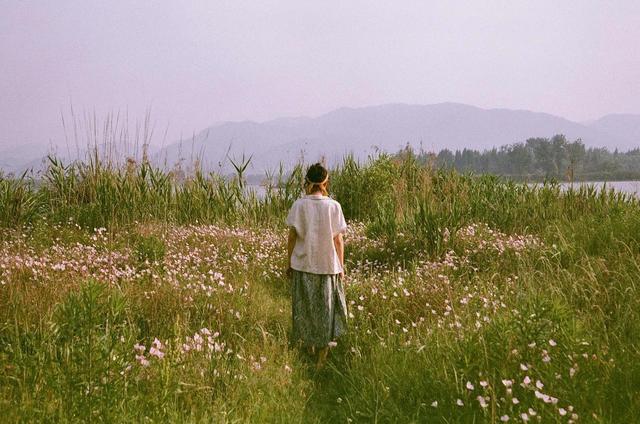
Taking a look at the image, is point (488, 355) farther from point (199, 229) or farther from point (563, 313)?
point (199, 229)

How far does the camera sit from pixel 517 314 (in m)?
4.29

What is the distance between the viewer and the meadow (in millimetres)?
3357

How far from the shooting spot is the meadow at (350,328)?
336 centimetres

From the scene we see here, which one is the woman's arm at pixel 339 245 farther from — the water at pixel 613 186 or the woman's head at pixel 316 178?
the water at pixel 613 186

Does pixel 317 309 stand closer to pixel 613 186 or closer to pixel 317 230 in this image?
pixel 317 230

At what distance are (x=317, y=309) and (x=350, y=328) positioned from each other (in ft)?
1.68

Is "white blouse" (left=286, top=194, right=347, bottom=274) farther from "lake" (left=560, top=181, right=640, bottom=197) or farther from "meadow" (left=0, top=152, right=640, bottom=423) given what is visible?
"lake" (left=560, top=181, right=640, bottom=197)

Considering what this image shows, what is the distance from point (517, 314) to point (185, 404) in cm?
271

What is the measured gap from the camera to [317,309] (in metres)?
5.06

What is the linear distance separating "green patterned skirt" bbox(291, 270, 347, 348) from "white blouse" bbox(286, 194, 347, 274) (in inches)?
4.7

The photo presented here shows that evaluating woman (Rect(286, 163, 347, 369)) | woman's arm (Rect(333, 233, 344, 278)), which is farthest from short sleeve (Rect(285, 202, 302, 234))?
woman's arm (Rect(333, 233, 344, 278))

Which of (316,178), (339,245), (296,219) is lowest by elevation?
(339,245)

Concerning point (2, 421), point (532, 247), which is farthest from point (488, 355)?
point (532, 247)

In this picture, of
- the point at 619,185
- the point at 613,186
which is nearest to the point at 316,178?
the point at 613,186
